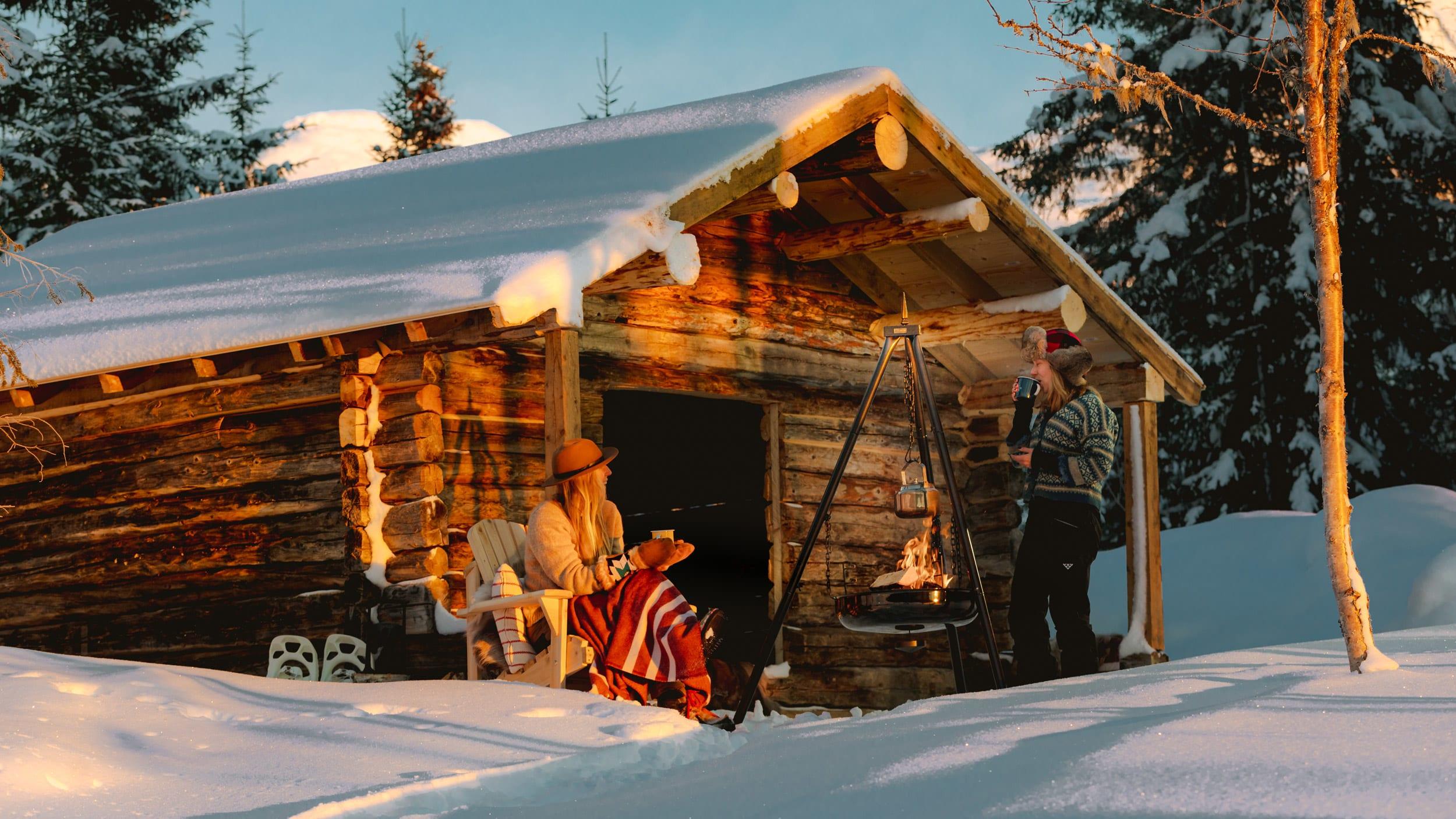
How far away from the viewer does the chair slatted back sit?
7.40 m

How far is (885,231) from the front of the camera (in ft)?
30.5

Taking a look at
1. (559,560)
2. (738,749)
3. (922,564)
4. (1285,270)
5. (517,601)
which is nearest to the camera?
(738,749)

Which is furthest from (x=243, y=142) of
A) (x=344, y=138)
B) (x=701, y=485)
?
(x=344, y=138)

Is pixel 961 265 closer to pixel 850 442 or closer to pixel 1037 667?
pixel 850 442

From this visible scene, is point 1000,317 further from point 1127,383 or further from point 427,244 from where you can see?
point 427,244

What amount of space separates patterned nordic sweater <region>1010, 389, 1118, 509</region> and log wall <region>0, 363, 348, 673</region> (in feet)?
13.4

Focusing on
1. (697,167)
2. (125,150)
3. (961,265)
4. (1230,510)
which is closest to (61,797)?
(697,167)

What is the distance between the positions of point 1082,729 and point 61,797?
2993 mm

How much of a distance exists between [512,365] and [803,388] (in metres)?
2.32

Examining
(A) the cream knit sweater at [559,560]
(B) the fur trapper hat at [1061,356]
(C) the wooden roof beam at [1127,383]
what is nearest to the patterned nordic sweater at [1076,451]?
(B) the fur trapper hat at [1061,356]

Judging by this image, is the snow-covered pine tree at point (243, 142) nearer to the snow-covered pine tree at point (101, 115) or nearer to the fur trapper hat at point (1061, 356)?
the snow-covered pine tree at point (101, 115)

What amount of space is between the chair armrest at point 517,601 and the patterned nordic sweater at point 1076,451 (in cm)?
252

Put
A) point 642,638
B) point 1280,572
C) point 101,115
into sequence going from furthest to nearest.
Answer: point 101,115 → point 1280,572 → point 642,638

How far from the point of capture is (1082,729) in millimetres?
4266
